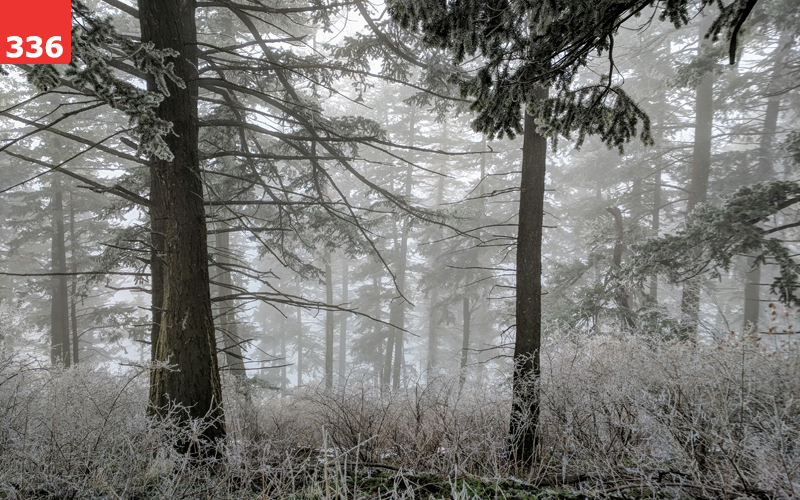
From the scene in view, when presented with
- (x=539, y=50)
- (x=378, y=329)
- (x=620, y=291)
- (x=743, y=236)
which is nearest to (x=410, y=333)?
(x=539, y=50)

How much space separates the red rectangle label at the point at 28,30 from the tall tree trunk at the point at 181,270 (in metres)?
0.80

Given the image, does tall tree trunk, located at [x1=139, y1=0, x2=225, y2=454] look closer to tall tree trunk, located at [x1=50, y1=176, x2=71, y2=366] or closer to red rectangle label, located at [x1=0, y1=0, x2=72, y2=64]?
red rectangle label, located at [x1=0, y1=0, x2=72, y2=64]

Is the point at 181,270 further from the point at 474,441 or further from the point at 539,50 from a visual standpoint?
the point at 539,50

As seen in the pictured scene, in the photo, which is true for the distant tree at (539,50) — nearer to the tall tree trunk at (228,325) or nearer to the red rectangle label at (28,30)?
the tall tree trunk at (228,325)

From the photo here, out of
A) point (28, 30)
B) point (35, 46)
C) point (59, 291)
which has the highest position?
point (28, 30)

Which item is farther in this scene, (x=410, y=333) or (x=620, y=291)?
(x=620, y=291)

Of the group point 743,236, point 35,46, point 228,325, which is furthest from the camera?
point 228,325

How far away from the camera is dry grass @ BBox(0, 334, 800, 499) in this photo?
236 cm

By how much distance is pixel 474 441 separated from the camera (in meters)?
3.71

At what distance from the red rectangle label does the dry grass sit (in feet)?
9.94

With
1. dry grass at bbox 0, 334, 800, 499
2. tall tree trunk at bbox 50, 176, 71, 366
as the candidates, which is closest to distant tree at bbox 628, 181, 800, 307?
dry grass at bbox 0, 334, 800, 499

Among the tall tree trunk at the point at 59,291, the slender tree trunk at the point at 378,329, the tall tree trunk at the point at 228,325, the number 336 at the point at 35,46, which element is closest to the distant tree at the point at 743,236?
the tall tree trunk at the point at 228,325

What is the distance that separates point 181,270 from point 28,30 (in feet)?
10.9

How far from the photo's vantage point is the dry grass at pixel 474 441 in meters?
2.36
